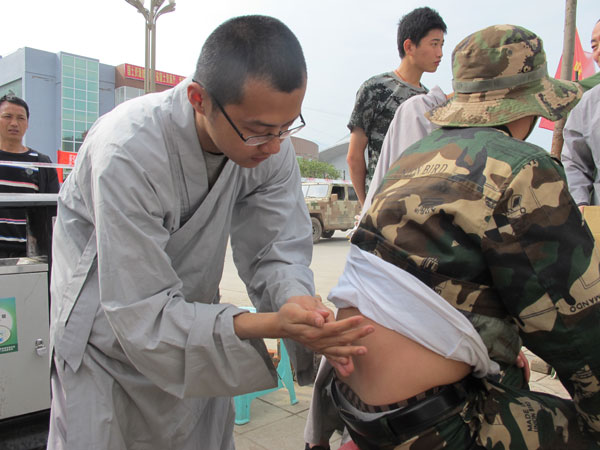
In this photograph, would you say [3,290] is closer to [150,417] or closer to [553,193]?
[150,417]

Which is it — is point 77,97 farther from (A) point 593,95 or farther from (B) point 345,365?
(B) point 345,365

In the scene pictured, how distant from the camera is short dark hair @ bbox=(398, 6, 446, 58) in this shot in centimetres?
275

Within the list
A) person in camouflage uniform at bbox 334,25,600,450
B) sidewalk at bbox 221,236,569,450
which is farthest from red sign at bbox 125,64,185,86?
person in camouflage uniform at bbox 334,25,600,450

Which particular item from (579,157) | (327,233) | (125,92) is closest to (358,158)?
(579,157)

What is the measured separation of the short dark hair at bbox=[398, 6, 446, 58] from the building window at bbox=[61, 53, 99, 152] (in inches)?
1203

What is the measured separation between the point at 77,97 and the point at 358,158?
3247cm

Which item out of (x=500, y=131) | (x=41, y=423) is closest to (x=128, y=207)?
(x=500, y=131)

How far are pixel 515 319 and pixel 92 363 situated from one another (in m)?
1.08

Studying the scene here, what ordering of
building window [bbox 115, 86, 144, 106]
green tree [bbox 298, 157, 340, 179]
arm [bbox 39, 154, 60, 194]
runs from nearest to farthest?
arm [bbox 39, 154, 60, 194] < building window [bbox 115, 86, 144, 106] < green tree [bbox 298, 157, 340, 179]

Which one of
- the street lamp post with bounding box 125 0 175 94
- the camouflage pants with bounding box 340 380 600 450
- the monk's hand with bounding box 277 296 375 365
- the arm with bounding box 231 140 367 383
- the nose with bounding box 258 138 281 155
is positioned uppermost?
the street lamp post with bounding box 125 0 175 94

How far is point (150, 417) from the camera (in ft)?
4.75

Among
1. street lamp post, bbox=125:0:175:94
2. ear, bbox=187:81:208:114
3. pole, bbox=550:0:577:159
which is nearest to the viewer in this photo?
ear, bbox=187:81:208:114

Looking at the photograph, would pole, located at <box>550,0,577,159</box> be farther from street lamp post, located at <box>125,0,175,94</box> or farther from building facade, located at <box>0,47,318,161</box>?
building facade, located at <box>0,47,318,161</box>

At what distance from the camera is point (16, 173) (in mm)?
3477
